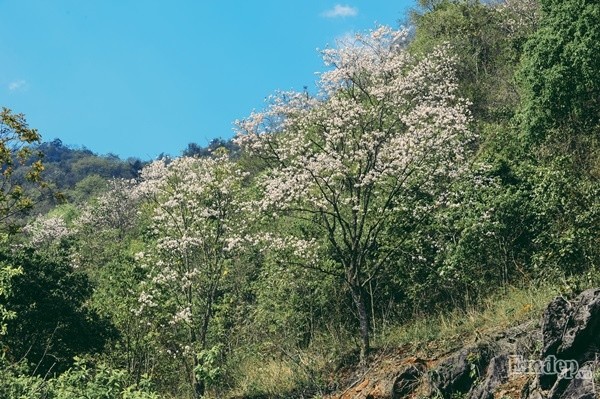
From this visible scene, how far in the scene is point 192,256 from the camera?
2541 cm

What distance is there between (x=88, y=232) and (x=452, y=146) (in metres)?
41.6

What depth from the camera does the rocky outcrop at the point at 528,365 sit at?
39.7 feet

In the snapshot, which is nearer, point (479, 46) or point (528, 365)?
point (528, 365)

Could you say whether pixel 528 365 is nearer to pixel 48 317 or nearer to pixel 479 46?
pixel 48 317

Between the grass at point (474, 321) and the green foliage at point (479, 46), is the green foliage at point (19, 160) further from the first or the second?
the green foliage at point (479, 46)

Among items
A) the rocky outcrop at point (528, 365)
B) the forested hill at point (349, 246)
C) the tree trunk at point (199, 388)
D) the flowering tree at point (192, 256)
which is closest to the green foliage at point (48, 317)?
the forested hill at point (349, 246)

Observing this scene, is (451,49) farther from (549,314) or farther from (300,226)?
(549,314)

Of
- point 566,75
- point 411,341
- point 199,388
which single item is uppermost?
point 566,75

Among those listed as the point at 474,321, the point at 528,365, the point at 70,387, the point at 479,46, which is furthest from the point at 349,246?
the point at 479,46

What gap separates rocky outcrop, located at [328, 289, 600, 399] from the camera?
1209cm

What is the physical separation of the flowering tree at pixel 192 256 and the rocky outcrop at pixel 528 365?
10.7 metres

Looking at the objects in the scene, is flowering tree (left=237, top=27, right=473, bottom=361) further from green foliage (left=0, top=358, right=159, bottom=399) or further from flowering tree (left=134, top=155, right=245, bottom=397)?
green foliage (left=0, top=358, right=159, bottom=399)

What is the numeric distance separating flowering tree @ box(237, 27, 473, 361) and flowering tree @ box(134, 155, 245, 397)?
8.47 ft

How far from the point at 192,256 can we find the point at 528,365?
1490cm
